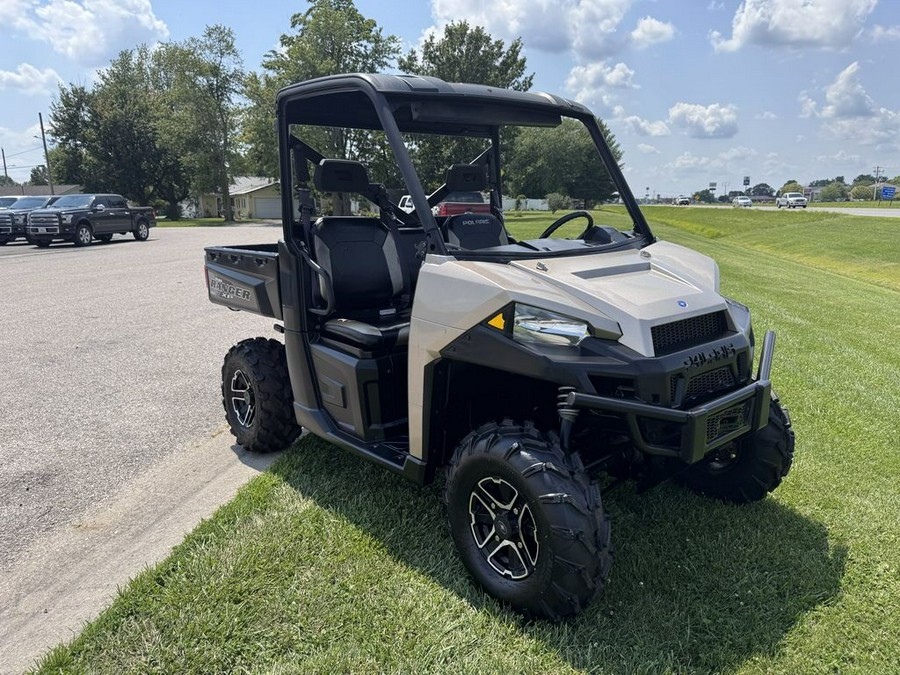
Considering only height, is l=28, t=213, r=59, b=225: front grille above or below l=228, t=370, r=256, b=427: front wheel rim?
above

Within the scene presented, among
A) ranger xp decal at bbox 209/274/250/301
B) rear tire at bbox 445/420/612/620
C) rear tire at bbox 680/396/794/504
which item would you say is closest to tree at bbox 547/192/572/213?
ranger xp decal at bbox 209/274/250/301

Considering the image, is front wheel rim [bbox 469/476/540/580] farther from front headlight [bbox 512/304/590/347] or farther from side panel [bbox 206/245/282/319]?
side panel [bbox 206/245/282/319]

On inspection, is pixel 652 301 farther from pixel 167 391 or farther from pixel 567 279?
pixel 167 391

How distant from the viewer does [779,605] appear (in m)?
2.60

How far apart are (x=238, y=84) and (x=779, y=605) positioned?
160 ft

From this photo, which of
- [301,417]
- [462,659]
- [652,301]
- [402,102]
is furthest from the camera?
[301,417]

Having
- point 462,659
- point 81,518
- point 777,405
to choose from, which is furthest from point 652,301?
point 81,518

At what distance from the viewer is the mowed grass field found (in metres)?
2.34

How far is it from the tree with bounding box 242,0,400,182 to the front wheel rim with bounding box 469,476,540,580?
3591cm

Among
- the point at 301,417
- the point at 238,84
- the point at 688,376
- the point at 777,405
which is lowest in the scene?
the point at 301,417

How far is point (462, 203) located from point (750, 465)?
2444 millimetres

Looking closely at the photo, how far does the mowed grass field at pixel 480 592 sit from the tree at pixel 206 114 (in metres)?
44.5

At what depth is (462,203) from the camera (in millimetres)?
4340

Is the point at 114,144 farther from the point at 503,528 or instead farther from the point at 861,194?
the point at 861,194
